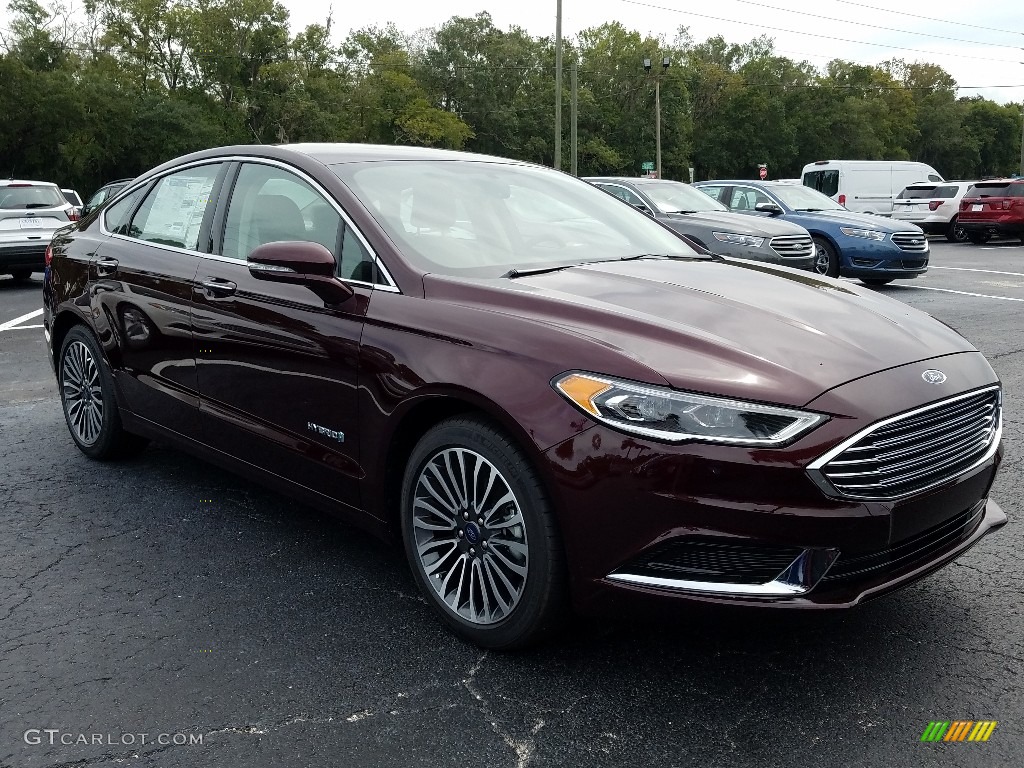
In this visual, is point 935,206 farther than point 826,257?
Yes

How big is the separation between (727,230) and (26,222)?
10.3m

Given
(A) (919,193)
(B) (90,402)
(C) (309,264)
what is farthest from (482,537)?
(A) (919,193)

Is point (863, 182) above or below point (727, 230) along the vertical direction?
above

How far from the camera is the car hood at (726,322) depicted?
107 inches

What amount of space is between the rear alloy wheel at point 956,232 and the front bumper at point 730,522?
78.4 ft

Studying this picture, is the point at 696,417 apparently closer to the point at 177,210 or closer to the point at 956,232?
the point at 177,210

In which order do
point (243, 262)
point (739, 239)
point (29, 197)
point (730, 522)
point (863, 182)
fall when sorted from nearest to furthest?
point (730, 522) → point (243, 262) → point (739, 239) → point (29, 197) → point (863, 182)

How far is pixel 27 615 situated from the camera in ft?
11.3

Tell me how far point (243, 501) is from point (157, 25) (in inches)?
2478

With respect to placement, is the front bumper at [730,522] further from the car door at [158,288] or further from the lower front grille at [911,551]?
the car door at [158,288]

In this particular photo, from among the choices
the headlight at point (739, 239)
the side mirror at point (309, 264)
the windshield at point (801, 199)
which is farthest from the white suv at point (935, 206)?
the side mirror at point (309, 264)

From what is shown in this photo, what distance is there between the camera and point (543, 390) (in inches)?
111

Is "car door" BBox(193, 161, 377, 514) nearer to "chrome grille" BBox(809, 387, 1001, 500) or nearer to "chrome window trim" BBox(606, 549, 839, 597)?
"chrome window trim" BBox(606, 549, 839, 597)

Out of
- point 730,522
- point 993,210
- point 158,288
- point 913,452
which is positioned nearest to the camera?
point 730,522
